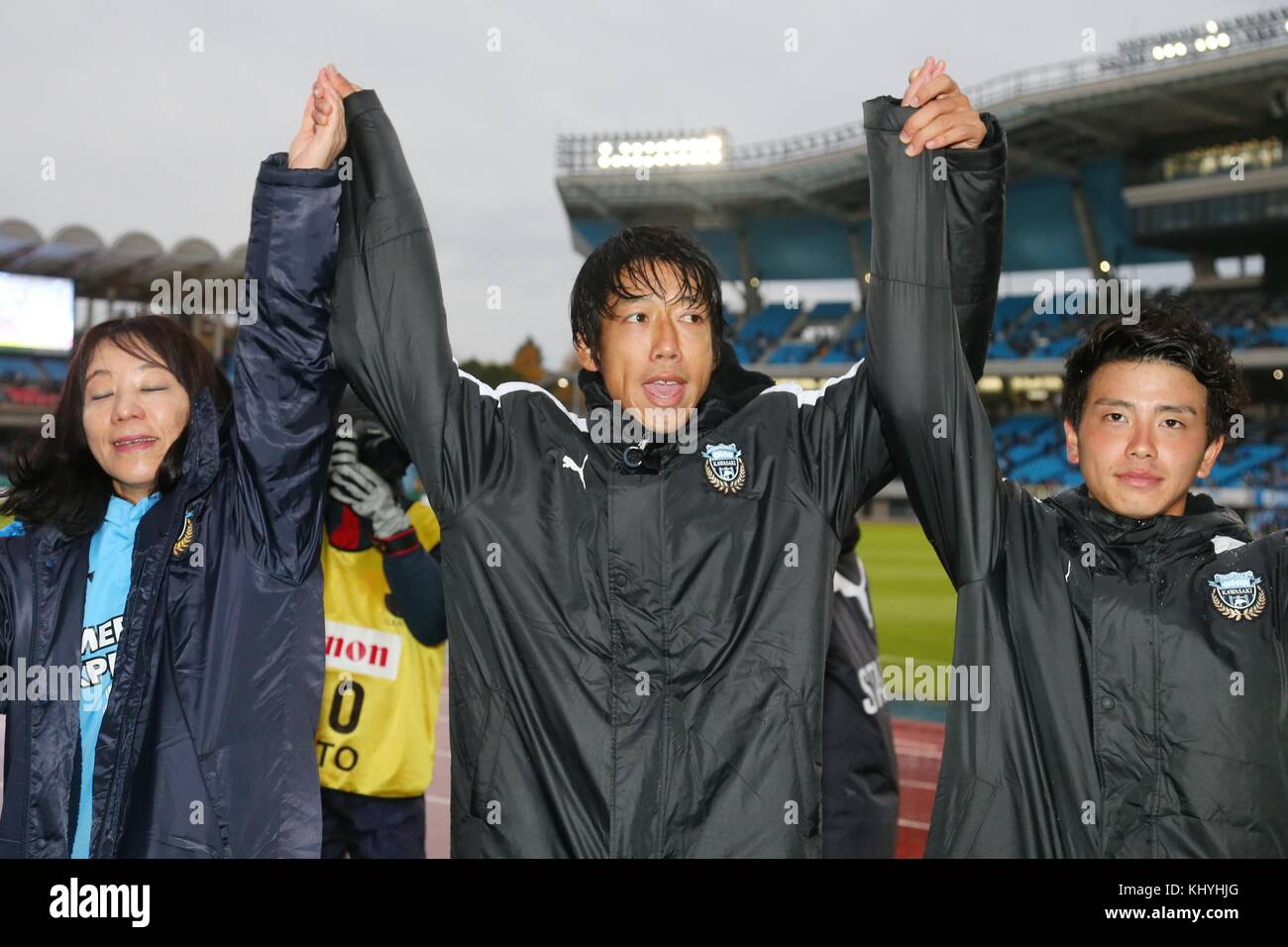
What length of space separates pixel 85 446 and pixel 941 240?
181 centimetres

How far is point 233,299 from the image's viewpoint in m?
2.20

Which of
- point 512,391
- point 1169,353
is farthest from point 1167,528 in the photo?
point 512,391

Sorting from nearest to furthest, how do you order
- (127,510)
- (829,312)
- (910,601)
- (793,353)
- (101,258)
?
(127,510) → (910,601) → (101,258) → (793,353) → (829,312)

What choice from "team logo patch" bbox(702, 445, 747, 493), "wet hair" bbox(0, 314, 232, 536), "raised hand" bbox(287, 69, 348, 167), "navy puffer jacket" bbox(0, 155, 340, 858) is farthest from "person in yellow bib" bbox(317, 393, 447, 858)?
"team logo patch" bbox(702, 445, 747, 493)

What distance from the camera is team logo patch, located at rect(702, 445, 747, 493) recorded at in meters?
2.05

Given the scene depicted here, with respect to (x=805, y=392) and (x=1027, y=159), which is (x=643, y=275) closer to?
(x=805, y=392)

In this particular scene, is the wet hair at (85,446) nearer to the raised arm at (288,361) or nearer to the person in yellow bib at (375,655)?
the raised arm at (288,361)

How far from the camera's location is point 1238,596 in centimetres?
198

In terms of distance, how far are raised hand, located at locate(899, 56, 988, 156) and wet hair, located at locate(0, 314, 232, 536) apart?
150 centimetres

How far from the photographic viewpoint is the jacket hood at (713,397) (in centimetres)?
207

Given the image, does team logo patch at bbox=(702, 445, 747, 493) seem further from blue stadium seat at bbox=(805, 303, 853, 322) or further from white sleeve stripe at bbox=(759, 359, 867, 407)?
blue stadium seat at bbox=(805, 303, 853, 322)
